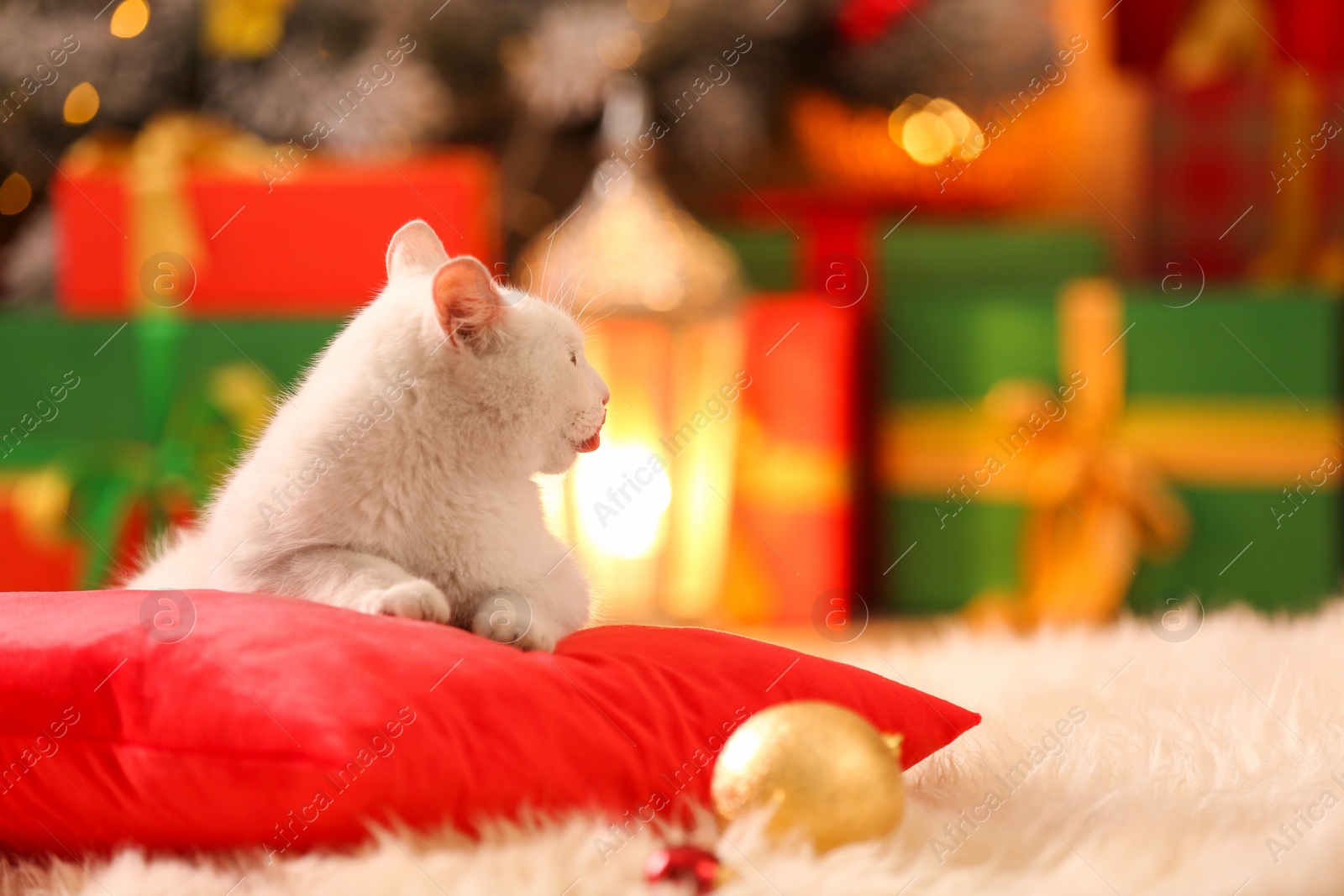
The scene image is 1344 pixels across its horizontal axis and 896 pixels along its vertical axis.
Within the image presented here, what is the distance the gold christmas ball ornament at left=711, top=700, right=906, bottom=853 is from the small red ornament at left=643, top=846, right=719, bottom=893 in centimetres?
4

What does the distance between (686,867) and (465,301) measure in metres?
0.29

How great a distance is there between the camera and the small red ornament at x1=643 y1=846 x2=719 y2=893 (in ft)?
1.39

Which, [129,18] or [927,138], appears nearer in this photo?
[129,18]

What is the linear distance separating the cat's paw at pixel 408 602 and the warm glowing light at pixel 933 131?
1.42 meters

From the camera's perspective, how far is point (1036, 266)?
166 cm

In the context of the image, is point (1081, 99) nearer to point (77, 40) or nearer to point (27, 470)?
point (77, 40)

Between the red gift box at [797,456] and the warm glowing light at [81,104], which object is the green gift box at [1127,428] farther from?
the warm glowing light at [81,104]

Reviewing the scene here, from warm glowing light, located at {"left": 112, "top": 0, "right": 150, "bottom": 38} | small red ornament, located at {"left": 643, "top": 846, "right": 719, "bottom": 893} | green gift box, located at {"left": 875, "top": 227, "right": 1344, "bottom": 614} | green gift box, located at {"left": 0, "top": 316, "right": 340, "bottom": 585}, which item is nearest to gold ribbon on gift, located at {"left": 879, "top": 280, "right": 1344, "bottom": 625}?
green gift box, located at {"left": 875, "top": 227, "right": 1344, "bottom": 614}

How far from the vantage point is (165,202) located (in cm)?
130

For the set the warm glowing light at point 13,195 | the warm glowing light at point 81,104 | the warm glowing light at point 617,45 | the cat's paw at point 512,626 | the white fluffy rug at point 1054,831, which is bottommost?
the white fluffy rug at point 1054,831

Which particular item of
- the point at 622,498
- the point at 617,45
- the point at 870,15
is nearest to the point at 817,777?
the point at 622,498

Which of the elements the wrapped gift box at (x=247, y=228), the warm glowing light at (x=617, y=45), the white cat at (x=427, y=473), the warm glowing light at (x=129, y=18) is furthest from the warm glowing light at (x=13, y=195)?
the white cat at (x=427, y=473)

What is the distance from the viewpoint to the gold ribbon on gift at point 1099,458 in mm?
1446

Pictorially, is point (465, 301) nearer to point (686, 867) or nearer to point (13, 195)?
point (686, 867)
